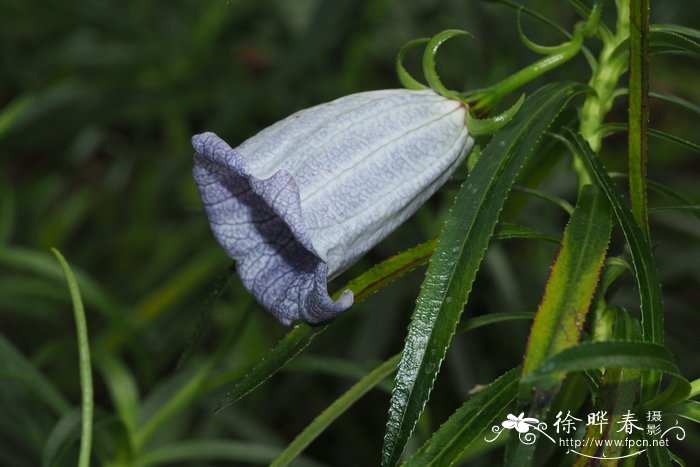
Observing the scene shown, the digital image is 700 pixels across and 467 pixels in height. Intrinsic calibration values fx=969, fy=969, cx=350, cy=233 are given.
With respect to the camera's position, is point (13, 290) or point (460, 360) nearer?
point (460, 360)

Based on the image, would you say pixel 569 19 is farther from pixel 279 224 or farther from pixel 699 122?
pixel 279 224

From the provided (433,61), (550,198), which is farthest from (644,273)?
(433,61)

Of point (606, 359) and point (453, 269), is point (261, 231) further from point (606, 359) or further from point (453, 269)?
point (606, 359)

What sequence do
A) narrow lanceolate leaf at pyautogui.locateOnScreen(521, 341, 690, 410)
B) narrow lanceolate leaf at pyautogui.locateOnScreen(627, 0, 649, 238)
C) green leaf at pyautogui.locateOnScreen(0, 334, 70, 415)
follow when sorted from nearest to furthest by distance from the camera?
1. narrow lanceolate leaf at pyautogui.locateOnScreen(521, 341, 690, 410)
2. narrow lanceolate leaf at pyautogui.locateOnScreen(627, 0, 649, 238)
3. green leaf at pyautogui.locateOnScreen(0, 334, 70, 415)

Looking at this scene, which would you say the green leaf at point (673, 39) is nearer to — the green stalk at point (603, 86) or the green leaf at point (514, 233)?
the green stalk at point (603, 86)

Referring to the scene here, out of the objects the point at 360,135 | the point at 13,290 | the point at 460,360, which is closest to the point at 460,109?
the point at 360,135

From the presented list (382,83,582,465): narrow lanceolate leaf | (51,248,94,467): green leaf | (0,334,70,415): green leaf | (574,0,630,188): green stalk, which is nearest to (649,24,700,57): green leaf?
(574,0,630,188): green stalk

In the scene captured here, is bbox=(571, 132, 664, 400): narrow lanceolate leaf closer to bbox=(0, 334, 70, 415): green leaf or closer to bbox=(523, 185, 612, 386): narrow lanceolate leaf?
bbox=(523, 185, 612, 386): narrow lanceolate leaf
